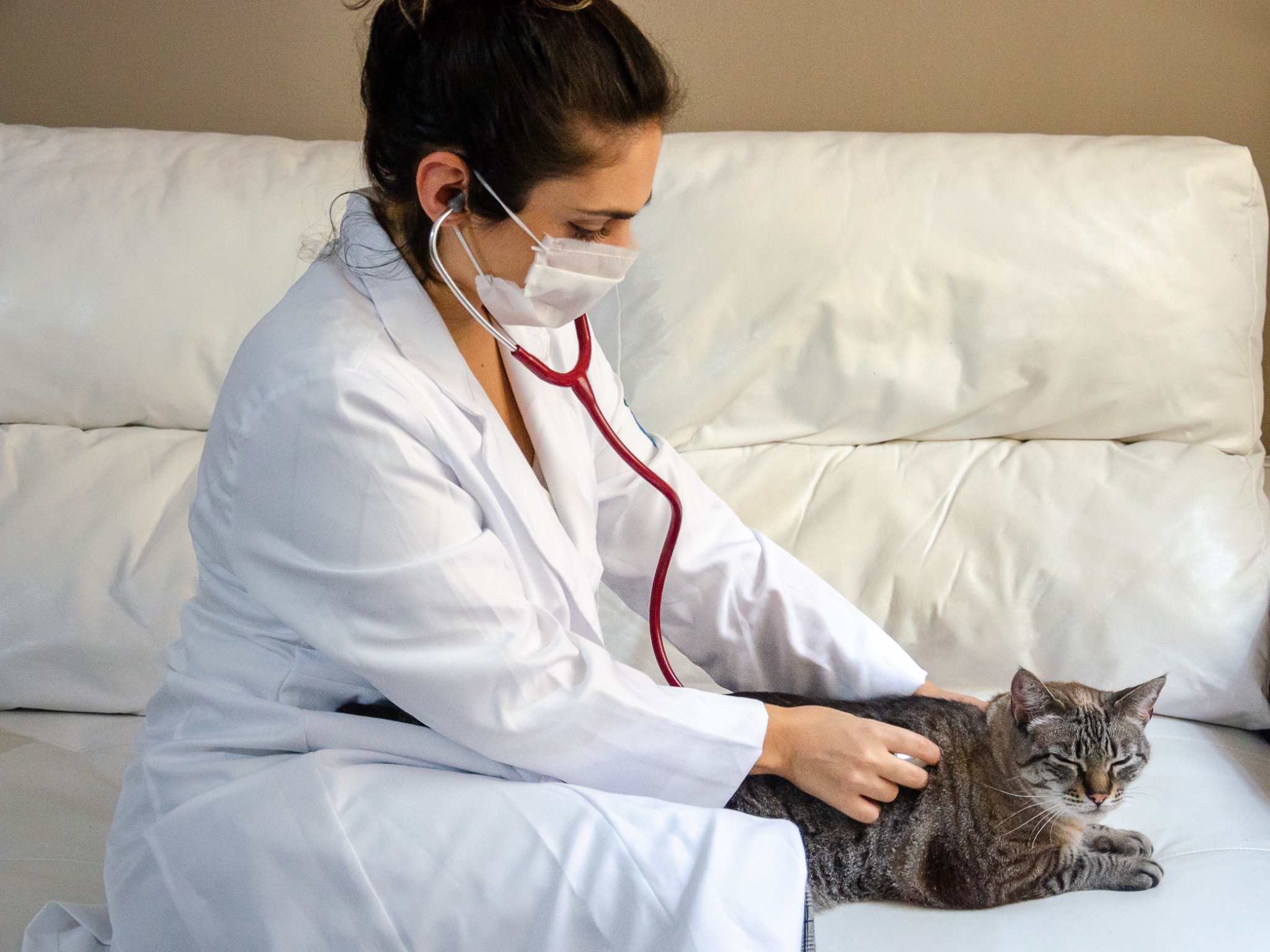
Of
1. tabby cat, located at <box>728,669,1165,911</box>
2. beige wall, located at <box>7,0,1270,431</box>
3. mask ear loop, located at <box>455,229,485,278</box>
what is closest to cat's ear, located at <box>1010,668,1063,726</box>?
tabby cat, located at <box>728,669,1165,911</box>

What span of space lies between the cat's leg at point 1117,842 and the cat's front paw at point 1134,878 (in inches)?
1.2

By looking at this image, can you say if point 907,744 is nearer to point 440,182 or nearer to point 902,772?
point 902,772

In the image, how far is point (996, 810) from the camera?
1194mm

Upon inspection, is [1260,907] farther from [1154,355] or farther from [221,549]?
[221,549]

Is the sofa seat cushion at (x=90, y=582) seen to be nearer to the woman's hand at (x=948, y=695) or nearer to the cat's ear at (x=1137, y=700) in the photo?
the woman's hand at (x=948, y=695)

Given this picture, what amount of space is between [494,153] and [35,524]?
1084 mm

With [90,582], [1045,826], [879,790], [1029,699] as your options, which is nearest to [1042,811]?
[1045,826]

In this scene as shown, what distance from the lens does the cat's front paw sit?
1.15 m

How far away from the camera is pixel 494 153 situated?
37.1 inches

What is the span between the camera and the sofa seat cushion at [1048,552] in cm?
149

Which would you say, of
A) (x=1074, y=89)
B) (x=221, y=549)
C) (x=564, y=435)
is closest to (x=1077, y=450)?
(x=1074, y=89)

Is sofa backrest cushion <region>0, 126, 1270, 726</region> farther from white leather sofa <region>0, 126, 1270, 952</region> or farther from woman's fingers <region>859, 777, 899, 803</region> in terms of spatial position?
woman's fingers <region>859, 777, 899, 803</region>

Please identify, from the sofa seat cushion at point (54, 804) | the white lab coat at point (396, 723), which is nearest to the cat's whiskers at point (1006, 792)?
the white lab coat at point (396, 723)

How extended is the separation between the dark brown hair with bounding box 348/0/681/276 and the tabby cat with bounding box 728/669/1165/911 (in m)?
0.65
